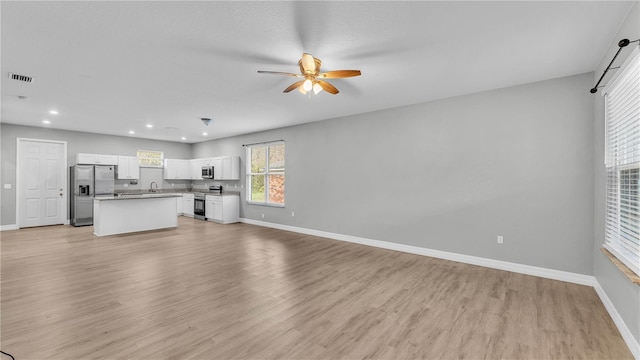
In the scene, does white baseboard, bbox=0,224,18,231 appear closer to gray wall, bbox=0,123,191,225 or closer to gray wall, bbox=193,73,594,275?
gray wall, bbox=0,123,191,225

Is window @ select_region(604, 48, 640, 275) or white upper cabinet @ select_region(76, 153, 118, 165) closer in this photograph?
window @ select_region(604, 48, 640, 275)

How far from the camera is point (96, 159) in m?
7.71

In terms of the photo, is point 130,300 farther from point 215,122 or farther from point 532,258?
point 532,258

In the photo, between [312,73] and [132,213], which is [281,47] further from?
[132,213]

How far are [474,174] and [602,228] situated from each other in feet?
5.14

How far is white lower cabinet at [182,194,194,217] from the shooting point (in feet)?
30.4

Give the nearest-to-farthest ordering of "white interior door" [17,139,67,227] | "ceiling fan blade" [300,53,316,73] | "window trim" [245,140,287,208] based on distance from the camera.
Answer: "ceiling fan blade" [300,53,316,73] < "white interior door" [17,139,67,227] < "window trim" [245,140,287,208]

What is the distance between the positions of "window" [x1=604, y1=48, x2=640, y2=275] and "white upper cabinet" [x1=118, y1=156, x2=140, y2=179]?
10467mm

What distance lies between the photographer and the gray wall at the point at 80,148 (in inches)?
264

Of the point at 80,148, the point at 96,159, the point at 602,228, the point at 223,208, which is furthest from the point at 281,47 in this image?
the point at 80,148

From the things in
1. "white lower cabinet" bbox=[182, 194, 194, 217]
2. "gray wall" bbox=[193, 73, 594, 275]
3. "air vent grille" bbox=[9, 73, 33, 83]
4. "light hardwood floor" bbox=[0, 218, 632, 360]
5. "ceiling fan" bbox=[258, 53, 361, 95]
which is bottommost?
"light hardwood floor" bbox=[0, 218, 632, 360]

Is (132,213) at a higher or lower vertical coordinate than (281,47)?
lower

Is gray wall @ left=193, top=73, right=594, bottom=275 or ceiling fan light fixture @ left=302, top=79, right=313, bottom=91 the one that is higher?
ceiling fan light fixture @ left=302, top=79, right=313, bottom=91

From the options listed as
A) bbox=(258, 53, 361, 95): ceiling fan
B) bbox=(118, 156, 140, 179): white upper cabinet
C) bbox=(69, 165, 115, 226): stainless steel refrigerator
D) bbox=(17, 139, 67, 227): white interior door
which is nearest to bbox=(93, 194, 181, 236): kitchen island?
bbox=(69, 165, 115, 226): stainless steel refrigerator
